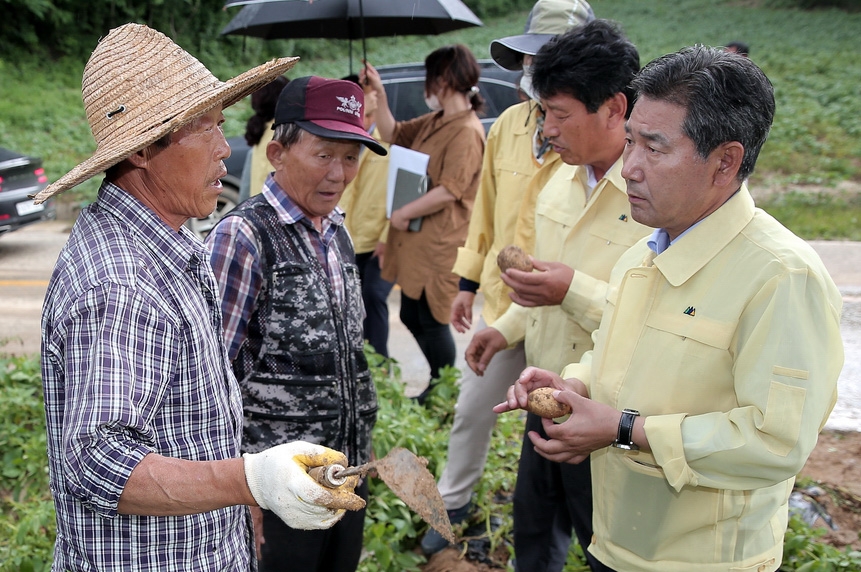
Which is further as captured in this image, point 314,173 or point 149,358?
point 314,173

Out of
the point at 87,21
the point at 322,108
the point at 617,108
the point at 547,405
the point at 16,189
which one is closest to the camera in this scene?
the point at 547,405

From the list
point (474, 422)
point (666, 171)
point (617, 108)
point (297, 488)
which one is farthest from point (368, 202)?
point (297, 488)

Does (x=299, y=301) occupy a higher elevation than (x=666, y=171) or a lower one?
lower

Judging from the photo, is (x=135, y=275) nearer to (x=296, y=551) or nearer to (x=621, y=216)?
(x=296, y=551)

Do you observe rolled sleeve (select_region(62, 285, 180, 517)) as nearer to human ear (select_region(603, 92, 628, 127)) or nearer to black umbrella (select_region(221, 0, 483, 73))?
human ear (select_region(603, 92, 628, 127))

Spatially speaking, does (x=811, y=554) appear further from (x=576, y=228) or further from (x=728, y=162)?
(x=728, y=162)

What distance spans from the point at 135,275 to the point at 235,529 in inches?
26.5

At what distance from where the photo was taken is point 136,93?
1622 millimetres

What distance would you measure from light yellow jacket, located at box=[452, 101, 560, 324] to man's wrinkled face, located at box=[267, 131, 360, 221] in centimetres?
115

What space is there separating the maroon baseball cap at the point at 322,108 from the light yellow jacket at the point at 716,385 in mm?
A: 976

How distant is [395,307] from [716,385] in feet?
17.8

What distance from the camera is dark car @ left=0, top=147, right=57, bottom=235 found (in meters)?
8.46

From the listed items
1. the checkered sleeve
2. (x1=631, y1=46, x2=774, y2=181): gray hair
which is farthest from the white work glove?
(x1=631, y1=46, x2=774, y2=181): gray hair

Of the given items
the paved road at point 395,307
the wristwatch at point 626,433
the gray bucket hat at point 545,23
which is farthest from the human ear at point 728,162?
the paved road at point 395,307
